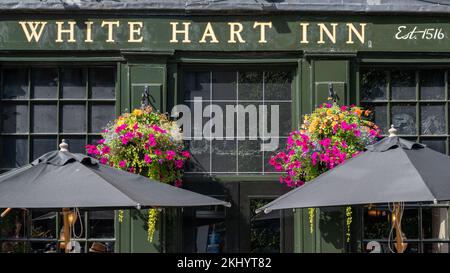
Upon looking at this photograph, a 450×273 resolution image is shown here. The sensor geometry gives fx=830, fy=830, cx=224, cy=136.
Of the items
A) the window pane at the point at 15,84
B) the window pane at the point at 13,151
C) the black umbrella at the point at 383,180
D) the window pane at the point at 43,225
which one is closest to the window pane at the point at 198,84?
the window pane at the point at 15,84

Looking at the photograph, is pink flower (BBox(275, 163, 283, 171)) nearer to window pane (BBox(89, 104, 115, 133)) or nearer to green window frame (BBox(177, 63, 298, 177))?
green window frame (BBox(177, 63, 298, 177))

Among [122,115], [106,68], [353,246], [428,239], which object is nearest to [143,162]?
[122,115]

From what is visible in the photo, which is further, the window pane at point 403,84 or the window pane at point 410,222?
the window pane at point 403,84

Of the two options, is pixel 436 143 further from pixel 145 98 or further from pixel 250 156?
pixel 145 98

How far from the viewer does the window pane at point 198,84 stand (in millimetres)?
11031

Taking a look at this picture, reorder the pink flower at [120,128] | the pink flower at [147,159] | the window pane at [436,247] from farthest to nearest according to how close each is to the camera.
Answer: the window pane at [436,247] → the pink flower at [120,128] → the pink flower at [147,159]

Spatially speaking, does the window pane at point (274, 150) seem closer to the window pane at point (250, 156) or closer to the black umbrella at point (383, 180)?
the window pane at point (250, 156)

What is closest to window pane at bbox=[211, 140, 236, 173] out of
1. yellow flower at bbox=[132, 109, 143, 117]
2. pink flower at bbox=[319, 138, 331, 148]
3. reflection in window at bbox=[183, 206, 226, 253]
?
reflection in window at bbox=[183, 206, 226, 253]

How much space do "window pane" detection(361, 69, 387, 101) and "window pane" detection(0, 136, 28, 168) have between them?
4547 mm

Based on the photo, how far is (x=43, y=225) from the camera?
10797 mm

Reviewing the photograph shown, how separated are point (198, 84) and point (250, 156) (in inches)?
46.5

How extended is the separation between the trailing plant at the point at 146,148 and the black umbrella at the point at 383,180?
8.37 feet

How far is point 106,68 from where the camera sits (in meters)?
Result: 11.0

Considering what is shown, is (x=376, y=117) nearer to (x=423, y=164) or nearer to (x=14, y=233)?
(x=423, y=164)
